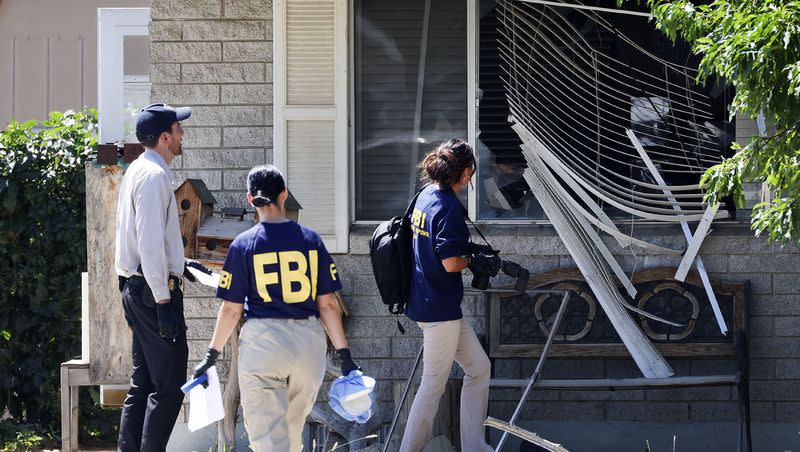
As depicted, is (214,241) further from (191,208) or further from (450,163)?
(450,163)

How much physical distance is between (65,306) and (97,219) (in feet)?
6.75

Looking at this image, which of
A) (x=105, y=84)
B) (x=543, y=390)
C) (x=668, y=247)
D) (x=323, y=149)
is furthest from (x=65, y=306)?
(x=668, y=247)

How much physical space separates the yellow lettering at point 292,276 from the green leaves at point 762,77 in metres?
1.79

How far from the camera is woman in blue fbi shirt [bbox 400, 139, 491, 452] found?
247 inches

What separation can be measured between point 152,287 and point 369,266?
2077 millimetres

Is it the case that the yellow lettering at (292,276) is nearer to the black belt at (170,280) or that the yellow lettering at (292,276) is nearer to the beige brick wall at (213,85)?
the black belt at (170,280)

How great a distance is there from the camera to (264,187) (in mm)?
5449

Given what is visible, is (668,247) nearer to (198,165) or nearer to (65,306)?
(198,165)

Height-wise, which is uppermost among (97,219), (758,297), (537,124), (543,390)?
(537,124)

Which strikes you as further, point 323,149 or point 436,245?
point 323,149

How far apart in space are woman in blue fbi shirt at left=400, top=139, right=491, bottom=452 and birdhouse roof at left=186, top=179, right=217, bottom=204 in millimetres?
1263

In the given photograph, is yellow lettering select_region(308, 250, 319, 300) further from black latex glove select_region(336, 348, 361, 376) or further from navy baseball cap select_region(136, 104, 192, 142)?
navy baseball cap select_region(136, 104, 192, 142)

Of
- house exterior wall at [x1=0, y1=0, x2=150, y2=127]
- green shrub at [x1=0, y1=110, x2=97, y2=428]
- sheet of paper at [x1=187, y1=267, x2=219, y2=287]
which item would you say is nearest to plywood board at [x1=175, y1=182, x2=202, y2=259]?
sheet of paper at [x1=187, y1=267, x2=219, y2=287]

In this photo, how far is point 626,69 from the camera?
25.5 ft
